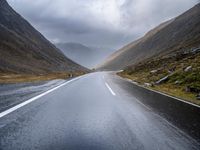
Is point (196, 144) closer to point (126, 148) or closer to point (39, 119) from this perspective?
point (126, 148)

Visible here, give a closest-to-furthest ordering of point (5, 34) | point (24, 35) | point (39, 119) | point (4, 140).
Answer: point (4, 140) < point (39, 119) < point (5, 34) < point (24, 35)

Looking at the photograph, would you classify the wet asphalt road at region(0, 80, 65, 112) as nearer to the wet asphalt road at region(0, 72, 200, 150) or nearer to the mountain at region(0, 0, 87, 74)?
the wet asphalt road at region(0, 72, 200, 150)

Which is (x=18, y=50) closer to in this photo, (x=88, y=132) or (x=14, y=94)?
(x=14, y=94)

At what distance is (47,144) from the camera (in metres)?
4.64

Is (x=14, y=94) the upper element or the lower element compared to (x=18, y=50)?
lower

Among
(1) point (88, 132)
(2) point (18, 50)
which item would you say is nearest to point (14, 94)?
(1) point (88, 132)

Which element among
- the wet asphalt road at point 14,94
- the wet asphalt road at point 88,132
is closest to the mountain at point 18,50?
the wet asphalt road at point 14,94

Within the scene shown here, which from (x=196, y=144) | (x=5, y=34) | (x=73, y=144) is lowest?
(x=196, y=144)

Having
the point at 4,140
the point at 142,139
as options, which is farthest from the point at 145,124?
the point at 4,140

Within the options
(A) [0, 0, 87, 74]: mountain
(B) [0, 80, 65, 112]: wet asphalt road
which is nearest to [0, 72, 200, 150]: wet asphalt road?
(B) [0, 80, 65, 112]: wet asphalt road

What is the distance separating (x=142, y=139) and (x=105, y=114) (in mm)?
2864

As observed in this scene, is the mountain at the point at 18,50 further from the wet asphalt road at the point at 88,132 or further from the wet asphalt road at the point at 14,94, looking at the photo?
the wet asphalt road at the point at 88,132

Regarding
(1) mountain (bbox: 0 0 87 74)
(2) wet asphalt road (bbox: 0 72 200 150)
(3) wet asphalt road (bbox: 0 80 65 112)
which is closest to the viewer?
(2) wet asphalt road (bbox: 0 72 200 150)

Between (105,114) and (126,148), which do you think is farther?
(105,114)
